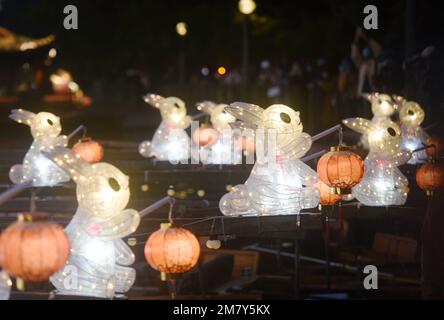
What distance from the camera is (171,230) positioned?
9.04m

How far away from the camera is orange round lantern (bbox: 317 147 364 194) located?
11.1 m

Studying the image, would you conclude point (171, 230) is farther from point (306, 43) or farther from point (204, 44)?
point (204, 44)

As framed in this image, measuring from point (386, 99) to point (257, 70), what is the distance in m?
22.4

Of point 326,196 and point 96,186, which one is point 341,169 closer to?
point 326,196

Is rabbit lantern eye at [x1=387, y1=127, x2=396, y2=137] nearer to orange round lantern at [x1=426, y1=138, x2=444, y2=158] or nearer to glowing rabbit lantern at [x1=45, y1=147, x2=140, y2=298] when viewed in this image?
orange round lantern at [x1=426, y1=138, x2=444, y2=158]

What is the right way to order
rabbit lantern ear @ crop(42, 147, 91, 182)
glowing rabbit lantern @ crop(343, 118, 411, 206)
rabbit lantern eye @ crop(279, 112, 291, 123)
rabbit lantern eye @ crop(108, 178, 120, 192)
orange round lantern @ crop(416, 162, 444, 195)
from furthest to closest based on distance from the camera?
1. glowing rabbit lantern @ crop(343, 118, 411, 206)
2. orange round lantern @ crop(416, 162, 444, 195)
3. rabbit lantern eye @ crop(279, 112, 291, 123)
4. rabbit lantern eye @ crop(108, 178, 120, 192)
5. rabbit lantern ear @ crop(42, 147, 91, 182)

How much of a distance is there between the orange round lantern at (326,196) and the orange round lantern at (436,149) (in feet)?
5.18

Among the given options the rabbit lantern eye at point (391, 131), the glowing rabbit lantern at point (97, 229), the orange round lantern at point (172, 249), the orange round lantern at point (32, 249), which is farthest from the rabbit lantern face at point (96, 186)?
the rabbit lantern eye at point (391, 131)

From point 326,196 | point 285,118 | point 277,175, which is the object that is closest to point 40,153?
point 277,175

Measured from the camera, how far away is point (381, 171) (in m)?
13.0

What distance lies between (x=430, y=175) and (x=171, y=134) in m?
5.89

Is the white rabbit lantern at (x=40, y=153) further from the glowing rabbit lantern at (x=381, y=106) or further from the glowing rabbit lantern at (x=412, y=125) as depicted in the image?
the glowing rabbit lantern at (x=412, y=125)

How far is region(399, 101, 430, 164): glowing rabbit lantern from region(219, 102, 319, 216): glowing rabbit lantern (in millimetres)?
3155

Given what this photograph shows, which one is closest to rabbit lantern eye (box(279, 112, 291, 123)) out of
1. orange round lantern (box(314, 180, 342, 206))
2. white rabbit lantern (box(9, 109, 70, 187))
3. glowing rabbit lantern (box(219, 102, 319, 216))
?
glowing rabbit lantern (box(219, 102, 319, 216))
